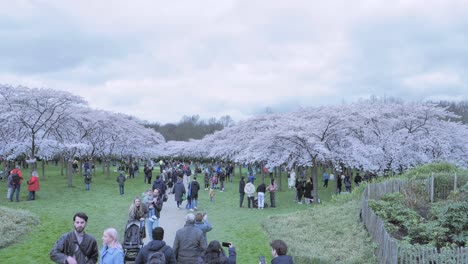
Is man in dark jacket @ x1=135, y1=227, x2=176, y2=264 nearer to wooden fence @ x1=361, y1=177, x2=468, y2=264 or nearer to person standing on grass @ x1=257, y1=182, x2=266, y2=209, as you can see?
wooden fence @ x1=361, y1=177, x2=468, y2=264

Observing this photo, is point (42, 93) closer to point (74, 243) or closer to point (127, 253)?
point (127, 253)

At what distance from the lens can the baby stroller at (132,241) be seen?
9.30 m

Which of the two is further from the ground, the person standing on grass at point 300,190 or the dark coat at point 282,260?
the dark coat at point 282,260

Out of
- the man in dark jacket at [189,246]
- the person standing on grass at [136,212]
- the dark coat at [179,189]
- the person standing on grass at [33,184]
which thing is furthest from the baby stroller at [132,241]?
the person standing on grass at [33,184]

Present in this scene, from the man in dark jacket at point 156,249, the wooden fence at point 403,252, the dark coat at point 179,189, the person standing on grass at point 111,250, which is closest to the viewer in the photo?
the person standing on grass at point 111,250

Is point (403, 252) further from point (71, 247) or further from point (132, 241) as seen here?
point (71, 247)

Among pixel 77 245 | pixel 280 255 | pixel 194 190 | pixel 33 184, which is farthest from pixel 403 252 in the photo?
pixel 33 184

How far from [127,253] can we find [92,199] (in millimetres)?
17294

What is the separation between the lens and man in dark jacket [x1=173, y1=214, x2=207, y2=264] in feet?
26.5

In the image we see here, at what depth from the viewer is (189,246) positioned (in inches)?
319

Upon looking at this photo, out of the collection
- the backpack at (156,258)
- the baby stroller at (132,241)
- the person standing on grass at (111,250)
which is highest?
the person standing on grass at (111,250)

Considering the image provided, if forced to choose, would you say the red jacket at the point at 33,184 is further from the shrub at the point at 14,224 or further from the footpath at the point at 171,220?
the footpath at the point at 171,220

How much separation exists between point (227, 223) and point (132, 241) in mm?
9974

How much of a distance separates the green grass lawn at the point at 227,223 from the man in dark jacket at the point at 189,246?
Answer: 204 inches
